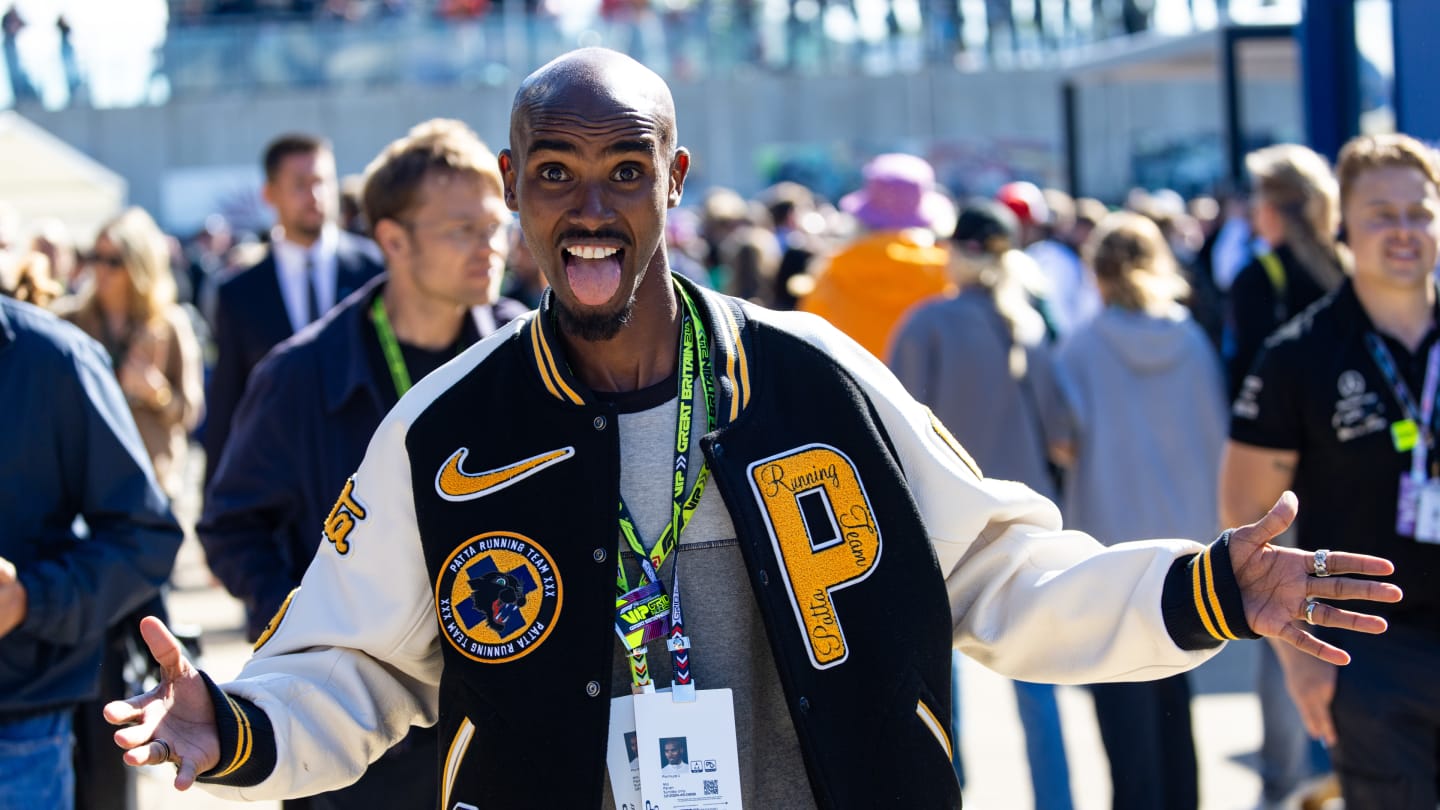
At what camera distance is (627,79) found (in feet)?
9.01

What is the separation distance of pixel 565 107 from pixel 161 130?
3136 cm

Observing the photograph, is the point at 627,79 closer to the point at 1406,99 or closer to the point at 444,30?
the point at 1406,99

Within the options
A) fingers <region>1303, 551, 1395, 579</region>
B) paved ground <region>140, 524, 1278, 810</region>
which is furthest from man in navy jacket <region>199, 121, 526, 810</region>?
fingers <region>1303, 551, 1395, 579</region>

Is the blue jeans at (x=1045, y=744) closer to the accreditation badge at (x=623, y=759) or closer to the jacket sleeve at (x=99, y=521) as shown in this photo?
the jacket sleeve at (x=99, y=521)

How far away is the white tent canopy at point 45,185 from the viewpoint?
11.8 meters

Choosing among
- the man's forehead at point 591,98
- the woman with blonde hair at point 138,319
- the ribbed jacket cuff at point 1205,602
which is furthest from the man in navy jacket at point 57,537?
the woman with blonde hair at point 138,319

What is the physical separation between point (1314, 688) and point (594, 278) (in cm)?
263

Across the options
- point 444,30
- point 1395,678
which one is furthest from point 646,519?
point 444,30

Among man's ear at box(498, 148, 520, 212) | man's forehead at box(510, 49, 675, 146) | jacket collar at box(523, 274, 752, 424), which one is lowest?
jacket collar at box(523, 274, 752, 424)

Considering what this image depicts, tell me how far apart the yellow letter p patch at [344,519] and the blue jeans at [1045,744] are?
334 cm

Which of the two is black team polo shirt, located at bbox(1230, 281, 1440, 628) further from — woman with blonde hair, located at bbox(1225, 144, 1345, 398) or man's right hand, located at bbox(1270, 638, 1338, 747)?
woman with blonde hair, located at bbox(1225, 144, 1345, 398)

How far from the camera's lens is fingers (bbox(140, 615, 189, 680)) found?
100 inches

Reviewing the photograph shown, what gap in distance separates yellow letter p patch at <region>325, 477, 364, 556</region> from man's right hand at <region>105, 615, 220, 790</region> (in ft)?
1.10

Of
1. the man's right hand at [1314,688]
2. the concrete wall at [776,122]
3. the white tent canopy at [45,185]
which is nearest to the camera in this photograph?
the man's right hand at [1314,688]
